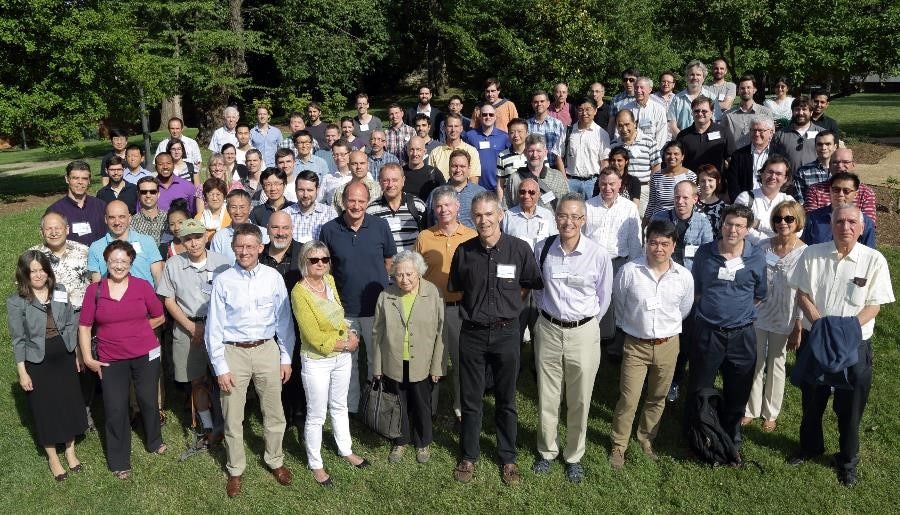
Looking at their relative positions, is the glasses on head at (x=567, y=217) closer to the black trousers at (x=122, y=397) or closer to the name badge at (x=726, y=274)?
the name badge at (x=726, y=274)

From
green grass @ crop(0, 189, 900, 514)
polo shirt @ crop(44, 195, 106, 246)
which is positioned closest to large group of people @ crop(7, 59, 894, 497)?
green grass @ crop(0, 189, 900, 514)

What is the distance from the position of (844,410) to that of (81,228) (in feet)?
25.2

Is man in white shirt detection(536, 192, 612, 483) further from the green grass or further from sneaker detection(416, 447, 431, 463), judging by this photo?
sneaker detection(416, 447, 431, 463)

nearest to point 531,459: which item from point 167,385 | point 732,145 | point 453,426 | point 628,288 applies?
point 453,426

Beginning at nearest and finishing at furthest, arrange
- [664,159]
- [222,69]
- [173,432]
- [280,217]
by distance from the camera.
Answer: [280,217] < [173,432] < [664,159] < [222,69]

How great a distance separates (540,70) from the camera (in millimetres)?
21797

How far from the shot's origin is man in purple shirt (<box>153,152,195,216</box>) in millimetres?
7900

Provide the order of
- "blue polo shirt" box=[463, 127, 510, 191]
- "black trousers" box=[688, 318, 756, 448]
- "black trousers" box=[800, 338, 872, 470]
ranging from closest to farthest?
"black trousers" box=[800, 338, 872, 470]
"black trousers" box=[688, 318, 756, 448]
"blue polo shirt" box=[463, 127, 510, 191]

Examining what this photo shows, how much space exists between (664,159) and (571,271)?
2521mm

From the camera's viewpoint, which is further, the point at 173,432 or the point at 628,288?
the point at 173,432

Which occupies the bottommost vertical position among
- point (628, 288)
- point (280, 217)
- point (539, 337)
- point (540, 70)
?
point (539, 337)

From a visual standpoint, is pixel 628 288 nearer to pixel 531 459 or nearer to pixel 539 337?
pixel 539 337

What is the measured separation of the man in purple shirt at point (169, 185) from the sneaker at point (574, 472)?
5.25 metres

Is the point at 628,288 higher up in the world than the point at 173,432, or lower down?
higher up
